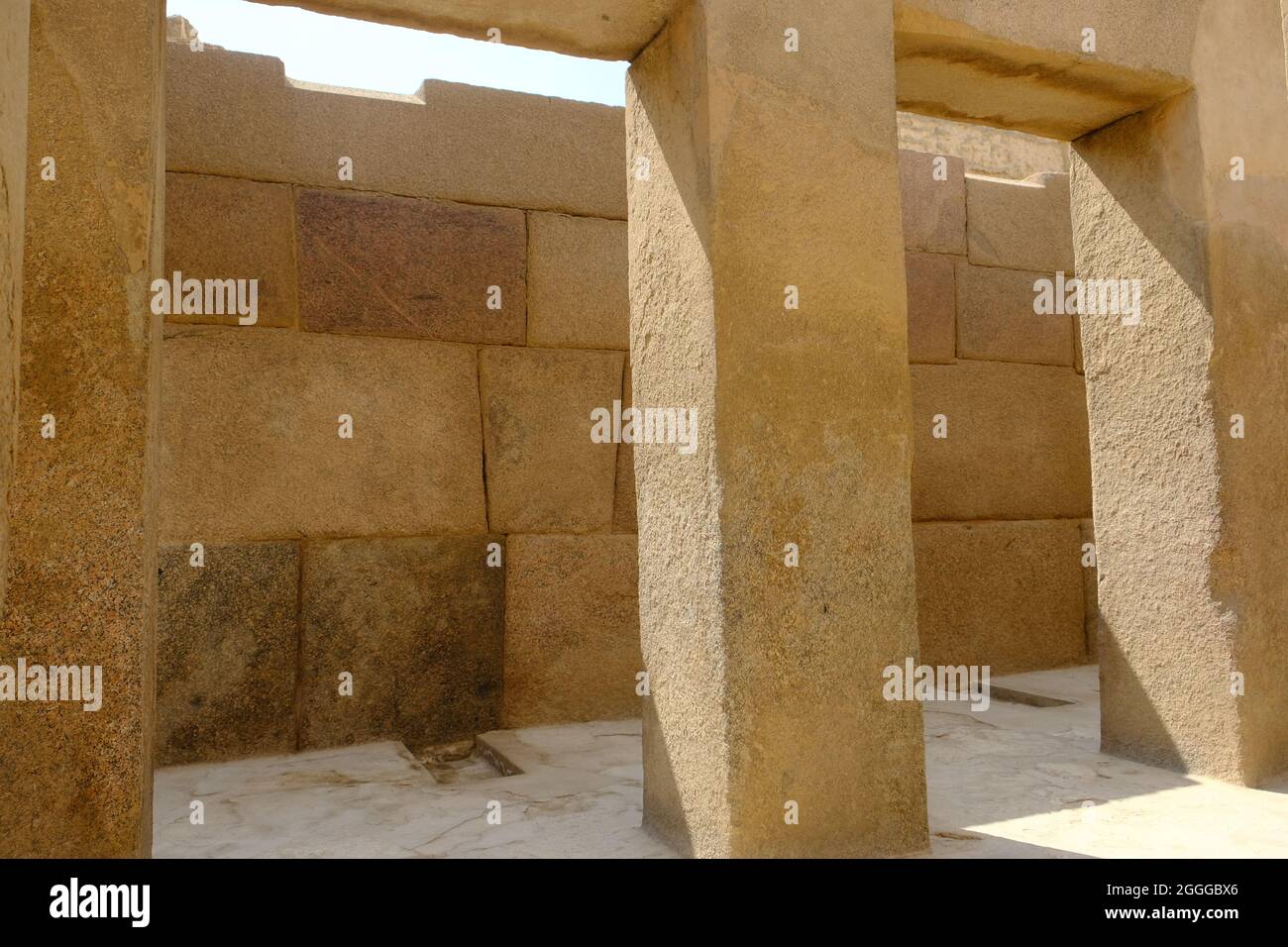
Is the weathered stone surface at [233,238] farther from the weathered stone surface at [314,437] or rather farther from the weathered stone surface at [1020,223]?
the weathered stone surface at [1020,223]

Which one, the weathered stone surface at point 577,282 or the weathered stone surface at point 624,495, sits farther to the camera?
the weathered stone surface at point 624,495

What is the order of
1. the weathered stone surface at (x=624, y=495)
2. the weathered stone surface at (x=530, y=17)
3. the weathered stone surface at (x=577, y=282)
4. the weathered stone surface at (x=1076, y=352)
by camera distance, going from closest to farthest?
1. the weathered stone surface at (x=530, y=17)
2. the weathered stone surface at (x=577, y=282)
3. the weathered stone surface at (x=624, y=495)
4. the weathered stone surface at (x=1076, y=352)

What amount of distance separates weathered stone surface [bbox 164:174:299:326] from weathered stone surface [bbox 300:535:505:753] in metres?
1.04

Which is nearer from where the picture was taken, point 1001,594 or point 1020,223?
point 1001,594

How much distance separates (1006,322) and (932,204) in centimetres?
81

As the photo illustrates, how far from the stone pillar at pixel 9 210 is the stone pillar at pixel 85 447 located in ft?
2.85

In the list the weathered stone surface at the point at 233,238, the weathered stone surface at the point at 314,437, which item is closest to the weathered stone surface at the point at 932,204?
the weathered stone surface at the point at 314,437

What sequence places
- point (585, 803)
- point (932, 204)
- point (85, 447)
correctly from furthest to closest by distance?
point (932, 204) < point (585, 803) < point (85, 447)

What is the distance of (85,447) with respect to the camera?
217cm

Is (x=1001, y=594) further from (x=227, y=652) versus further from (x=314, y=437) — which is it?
(x=227, y=652)

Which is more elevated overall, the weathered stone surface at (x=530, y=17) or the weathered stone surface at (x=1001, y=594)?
the weathered stone surface at (x=530, y=17)

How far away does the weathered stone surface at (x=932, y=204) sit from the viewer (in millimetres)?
5617

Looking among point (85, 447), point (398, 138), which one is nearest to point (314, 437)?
point (398, 138)

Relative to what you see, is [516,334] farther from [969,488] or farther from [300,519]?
[969,488]
